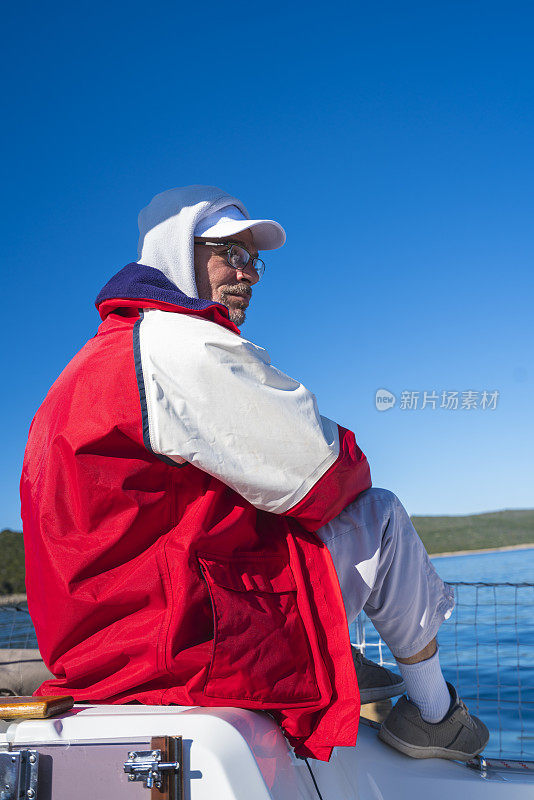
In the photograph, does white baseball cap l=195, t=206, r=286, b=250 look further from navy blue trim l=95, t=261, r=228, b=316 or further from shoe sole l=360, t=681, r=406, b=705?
shoe sole l=360, t=681, r=406, b=705

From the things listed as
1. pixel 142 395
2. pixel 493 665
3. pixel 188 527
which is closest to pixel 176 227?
pixel 142 395

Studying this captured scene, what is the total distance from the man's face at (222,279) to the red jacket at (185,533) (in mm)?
469

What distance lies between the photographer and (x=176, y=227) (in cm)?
152

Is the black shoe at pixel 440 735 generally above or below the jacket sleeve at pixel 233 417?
below

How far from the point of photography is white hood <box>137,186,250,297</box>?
1479 mm

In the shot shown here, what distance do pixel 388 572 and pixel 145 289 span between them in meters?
0.74

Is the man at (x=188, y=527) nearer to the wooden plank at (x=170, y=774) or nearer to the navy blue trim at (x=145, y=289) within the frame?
the navy blue trim at (x=145, y=289)

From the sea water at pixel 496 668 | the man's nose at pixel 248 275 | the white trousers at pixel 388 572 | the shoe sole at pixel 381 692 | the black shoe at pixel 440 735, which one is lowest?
the sea water at pixel 496 668

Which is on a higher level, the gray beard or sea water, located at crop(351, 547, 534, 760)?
the gray beard

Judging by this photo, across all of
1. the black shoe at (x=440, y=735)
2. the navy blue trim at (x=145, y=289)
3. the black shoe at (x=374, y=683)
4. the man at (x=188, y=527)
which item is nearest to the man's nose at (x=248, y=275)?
the navy blue trim at (x=145, y=289)

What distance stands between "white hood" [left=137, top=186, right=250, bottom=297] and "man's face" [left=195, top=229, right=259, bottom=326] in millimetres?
73

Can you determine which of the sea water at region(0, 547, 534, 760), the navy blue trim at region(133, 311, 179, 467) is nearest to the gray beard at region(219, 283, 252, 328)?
the navy blue trim at region(133, 311, 179, 467)

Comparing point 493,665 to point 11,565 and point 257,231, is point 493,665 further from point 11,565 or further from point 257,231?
point 11,565

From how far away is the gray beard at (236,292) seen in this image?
1597 millimetres
